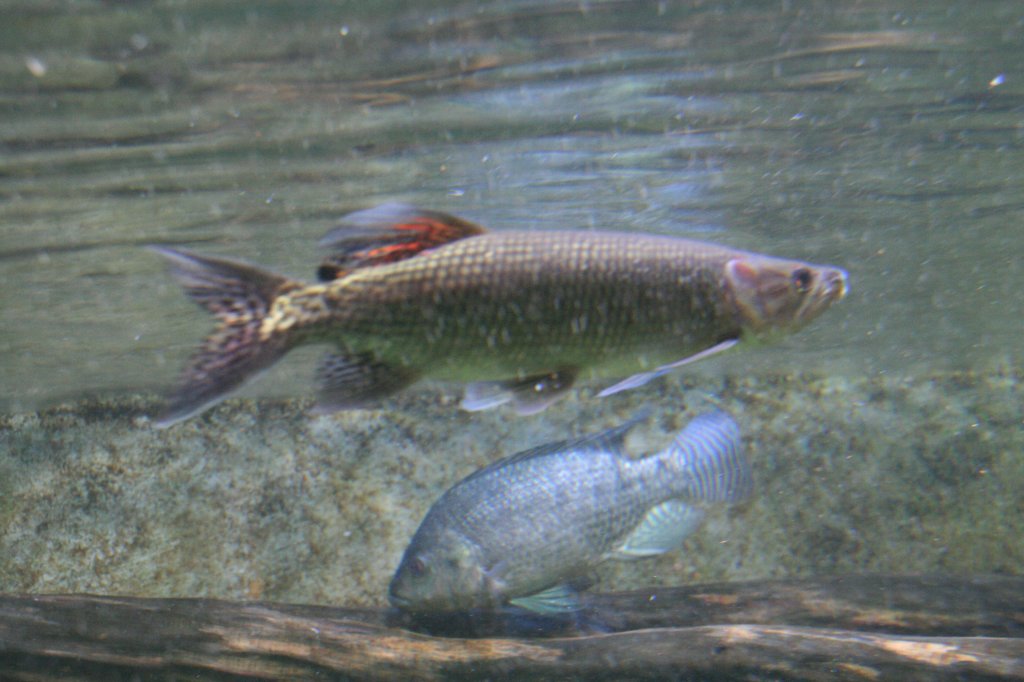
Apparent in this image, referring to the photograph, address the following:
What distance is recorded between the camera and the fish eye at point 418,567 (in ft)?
21.0

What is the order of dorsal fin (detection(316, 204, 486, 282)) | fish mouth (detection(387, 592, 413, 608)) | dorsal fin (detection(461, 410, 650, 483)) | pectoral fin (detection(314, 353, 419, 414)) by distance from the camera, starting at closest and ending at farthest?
pectoral fin (detection(314, 353, 419, 414)) → dorsal fin (detection(316, 204, 486, 282)) → fish mouth (detection(387, 592, 413, 608)) → dorsal fin (detection(461, 410, 650, 483))

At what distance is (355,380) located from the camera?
3.04 m

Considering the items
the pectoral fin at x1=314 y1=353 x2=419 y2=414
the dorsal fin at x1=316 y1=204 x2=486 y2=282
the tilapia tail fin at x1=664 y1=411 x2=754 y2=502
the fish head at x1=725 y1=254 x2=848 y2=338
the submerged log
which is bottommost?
the submerged log

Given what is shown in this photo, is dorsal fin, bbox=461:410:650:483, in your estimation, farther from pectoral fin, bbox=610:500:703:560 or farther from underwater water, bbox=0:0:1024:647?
pectoral fin, bbox=610:500:703:560

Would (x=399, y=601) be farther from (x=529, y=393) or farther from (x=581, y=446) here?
(x=529, y=393)

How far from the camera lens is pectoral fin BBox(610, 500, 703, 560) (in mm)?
6496

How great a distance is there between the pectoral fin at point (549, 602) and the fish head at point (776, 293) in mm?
4041

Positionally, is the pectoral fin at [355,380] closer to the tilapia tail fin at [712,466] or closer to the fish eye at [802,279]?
the fish eye at [802,279]

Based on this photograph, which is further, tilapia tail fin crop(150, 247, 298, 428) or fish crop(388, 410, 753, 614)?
fish crop(388, 410, 753, 614)

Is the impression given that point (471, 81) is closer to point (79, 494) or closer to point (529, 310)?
point (529, 310)

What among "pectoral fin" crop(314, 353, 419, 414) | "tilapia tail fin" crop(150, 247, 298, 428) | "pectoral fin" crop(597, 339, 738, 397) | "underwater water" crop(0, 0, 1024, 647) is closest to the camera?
"tilapia tail fin" crop(150, 247, 298, 428)

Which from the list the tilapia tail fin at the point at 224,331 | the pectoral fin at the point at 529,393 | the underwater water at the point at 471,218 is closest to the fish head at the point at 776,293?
the pectoral fin at the point at 529,393

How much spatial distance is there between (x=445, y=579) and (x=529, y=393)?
370cm

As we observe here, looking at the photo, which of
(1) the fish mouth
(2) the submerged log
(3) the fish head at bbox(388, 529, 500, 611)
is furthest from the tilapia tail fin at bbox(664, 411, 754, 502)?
(1) the fish mouth
